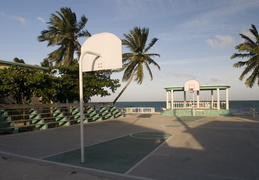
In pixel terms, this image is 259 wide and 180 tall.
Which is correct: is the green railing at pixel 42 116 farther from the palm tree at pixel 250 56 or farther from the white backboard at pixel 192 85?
the palm tree at pixel 250 56

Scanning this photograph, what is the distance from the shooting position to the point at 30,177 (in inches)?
185

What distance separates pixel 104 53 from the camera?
687 cm

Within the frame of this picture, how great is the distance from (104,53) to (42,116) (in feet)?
30.1

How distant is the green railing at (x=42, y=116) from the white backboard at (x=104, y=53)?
19.8 feet

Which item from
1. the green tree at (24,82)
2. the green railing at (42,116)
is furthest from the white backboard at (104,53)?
Result: the green tree at (24,82)

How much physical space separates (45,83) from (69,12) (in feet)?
38.2

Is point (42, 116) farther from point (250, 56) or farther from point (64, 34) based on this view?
point (250, 56)

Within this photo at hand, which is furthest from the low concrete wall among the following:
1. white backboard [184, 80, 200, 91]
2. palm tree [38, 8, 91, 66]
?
palm tree [38, 8, 91, 66]

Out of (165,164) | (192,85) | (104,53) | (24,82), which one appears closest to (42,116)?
(24,82)

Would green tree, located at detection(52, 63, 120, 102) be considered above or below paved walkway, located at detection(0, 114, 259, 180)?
above

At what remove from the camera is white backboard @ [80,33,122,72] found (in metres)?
6.81

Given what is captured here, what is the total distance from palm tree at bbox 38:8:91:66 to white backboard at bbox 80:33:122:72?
16247 mm

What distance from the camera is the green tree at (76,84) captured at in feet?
55.1

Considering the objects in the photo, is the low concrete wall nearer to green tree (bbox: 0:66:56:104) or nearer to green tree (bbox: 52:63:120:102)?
green tree (bbox: 52:63:120:102)
